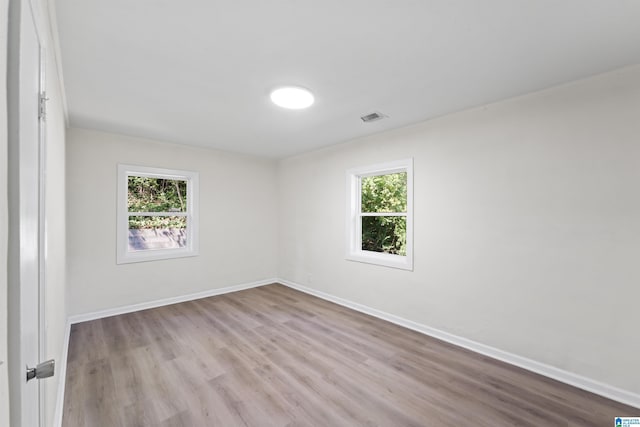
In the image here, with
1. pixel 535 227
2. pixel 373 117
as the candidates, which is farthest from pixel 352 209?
pixel 535 227

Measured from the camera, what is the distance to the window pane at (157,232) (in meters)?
4.10

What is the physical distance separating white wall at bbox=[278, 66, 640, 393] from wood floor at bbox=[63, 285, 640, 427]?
34 centimetres

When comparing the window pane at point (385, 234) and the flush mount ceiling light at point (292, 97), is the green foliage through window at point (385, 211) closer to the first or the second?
the window pane at point (385, 234)

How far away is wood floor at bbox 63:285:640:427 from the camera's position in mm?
1948

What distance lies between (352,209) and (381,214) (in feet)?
1.53

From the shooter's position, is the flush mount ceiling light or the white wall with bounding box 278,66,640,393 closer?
the white wall with bounding box 278,66,640,393

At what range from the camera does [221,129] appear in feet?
11.9

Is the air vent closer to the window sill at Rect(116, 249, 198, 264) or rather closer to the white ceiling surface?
the white ceiling surface

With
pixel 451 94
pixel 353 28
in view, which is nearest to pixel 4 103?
pixel 353 28

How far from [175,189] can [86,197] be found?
1.12 metres

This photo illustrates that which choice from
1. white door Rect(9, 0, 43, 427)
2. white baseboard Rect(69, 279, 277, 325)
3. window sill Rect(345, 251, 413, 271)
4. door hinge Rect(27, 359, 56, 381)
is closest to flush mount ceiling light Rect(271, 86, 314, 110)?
white door Rect(9, 0, 43, 427)

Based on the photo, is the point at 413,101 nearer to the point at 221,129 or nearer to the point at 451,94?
the point at 451,94

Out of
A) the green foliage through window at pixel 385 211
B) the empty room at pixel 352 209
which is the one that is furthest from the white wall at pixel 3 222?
the green foliage through window at pixel 385 211

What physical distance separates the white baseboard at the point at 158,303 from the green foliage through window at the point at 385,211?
2.35 m
